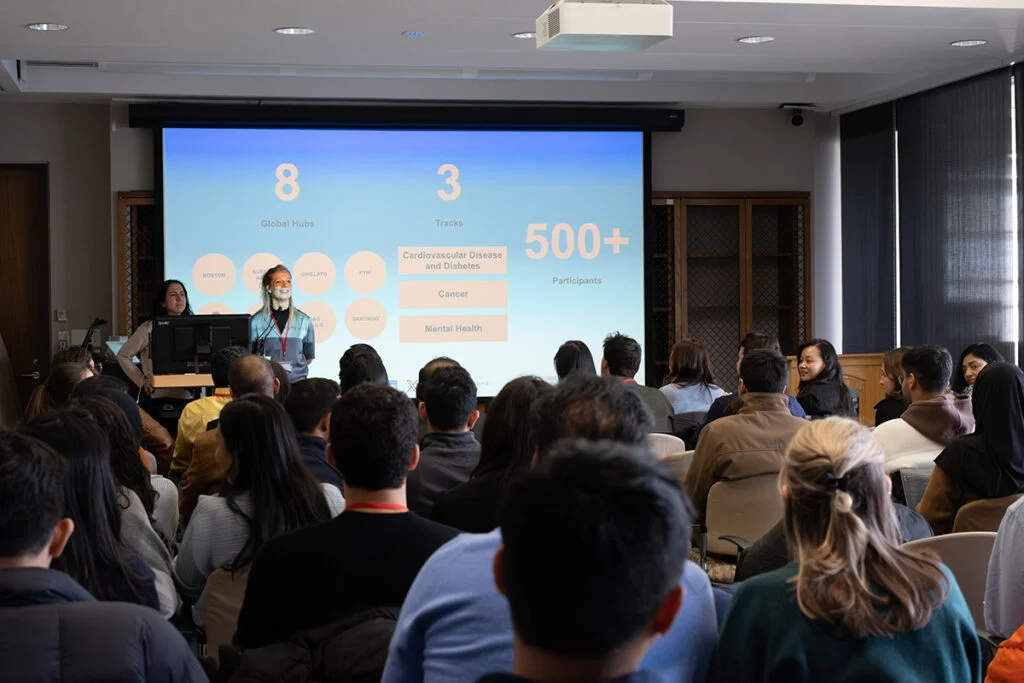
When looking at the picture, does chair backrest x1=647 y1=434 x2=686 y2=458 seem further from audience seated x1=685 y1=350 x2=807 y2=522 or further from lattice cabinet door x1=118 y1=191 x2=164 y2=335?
lattice cabinet door x1=118 y1=191 x2=164 y2=335

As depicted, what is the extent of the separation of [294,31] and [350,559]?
17.7 feet

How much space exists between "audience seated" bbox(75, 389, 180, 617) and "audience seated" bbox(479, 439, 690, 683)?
1936mm

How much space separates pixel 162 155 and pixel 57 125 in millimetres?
993

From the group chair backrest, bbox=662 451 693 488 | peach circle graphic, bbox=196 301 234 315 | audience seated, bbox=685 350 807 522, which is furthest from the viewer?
peach circle graphic, bbox=196 301 234 315

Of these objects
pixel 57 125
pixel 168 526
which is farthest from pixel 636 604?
pixel 57 125

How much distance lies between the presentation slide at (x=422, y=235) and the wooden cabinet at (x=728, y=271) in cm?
35

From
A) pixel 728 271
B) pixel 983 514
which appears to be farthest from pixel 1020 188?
pixel 983 514

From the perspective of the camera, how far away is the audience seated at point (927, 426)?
4.48m

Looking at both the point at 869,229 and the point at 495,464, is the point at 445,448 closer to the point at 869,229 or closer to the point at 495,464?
the point at 495,464

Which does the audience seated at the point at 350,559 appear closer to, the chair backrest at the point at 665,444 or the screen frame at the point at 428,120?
the chair backrest at the point at 665,444

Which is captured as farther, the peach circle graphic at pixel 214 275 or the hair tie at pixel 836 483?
the peach circle graphic at pixel 214 275

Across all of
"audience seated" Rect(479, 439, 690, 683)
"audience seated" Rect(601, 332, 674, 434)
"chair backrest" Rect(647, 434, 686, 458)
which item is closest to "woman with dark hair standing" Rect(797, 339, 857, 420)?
"audience seated" Rect(601, 332, 674, 434)

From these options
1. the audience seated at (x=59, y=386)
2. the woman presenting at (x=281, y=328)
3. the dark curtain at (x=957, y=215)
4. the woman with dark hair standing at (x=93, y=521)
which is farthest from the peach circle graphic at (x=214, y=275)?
the woman with dark hair standing at (x=93, y=521)

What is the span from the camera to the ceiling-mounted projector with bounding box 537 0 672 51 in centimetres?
477
